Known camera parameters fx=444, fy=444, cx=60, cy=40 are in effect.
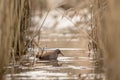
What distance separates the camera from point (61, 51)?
3336 millimetres

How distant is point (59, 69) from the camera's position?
268 centimetres

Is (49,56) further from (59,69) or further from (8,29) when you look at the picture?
(8,29)

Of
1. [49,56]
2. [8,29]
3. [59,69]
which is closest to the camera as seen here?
[8,29]

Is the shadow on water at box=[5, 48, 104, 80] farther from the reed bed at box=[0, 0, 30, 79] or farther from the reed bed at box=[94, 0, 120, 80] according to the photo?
the reed bed at box=[94, 0, 120, 80]

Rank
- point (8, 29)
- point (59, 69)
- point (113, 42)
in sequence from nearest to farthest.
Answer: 1. point (113, 42)
2. point (8, 29)
3. point (59, 69)

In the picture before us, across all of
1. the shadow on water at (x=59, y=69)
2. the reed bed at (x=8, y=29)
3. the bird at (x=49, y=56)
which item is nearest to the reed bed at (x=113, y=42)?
the shadow on water at (x=59, y=69)

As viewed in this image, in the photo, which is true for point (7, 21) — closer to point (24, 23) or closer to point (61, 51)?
point (24, 23)

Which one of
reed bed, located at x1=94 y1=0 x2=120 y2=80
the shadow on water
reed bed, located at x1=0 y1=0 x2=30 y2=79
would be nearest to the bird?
the shadow on water

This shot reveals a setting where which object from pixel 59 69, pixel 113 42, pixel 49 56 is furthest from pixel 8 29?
pixel 113 42

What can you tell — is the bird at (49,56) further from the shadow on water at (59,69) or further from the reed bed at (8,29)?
the reed bed at (8,29)

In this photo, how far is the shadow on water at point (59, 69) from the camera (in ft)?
7.96

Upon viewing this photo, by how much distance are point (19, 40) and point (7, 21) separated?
0.47m

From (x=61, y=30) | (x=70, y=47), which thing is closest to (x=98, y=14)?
(x=70, y=47)

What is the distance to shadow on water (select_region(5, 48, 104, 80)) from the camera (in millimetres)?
2426
